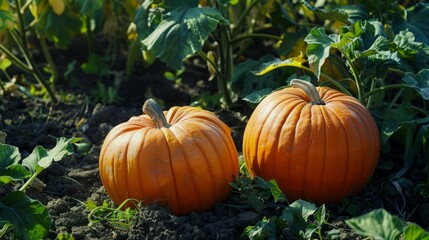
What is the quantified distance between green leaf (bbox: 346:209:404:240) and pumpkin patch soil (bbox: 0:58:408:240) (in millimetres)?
612

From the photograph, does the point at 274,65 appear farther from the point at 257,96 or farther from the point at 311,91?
the point at 311,91

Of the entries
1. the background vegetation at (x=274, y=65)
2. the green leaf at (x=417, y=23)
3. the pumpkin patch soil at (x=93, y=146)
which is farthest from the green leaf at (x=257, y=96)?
the green leaf at (x=417, y=23)

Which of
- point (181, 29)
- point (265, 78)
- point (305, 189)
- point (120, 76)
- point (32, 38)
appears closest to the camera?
point (305, 189)

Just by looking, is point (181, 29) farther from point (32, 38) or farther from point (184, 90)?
point (32, 38)

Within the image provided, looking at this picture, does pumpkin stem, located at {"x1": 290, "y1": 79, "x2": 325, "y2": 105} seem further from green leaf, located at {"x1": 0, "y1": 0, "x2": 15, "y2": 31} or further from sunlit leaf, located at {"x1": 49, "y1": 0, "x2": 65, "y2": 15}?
sunlit leaf, located at {"x1": 49, "y1": 0, "x2": 65, "y2": 15}

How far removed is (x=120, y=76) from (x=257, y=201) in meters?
2.45

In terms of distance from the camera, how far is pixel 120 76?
562cm

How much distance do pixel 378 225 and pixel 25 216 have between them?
1481mm

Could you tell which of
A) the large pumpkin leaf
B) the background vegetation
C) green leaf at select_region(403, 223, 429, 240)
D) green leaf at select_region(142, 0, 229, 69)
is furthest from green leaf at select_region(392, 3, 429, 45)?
the large pumpkin leaf

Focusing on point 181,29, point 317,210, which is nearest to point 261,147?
point 317,210

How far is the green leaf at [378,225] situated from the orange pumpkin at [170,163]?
0.98 meters

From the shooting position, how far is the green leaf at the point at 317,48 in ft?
11.7

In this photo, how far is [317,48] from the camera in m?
3.62

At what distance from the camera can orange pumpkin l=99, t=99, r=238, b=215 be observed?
3416 mm
